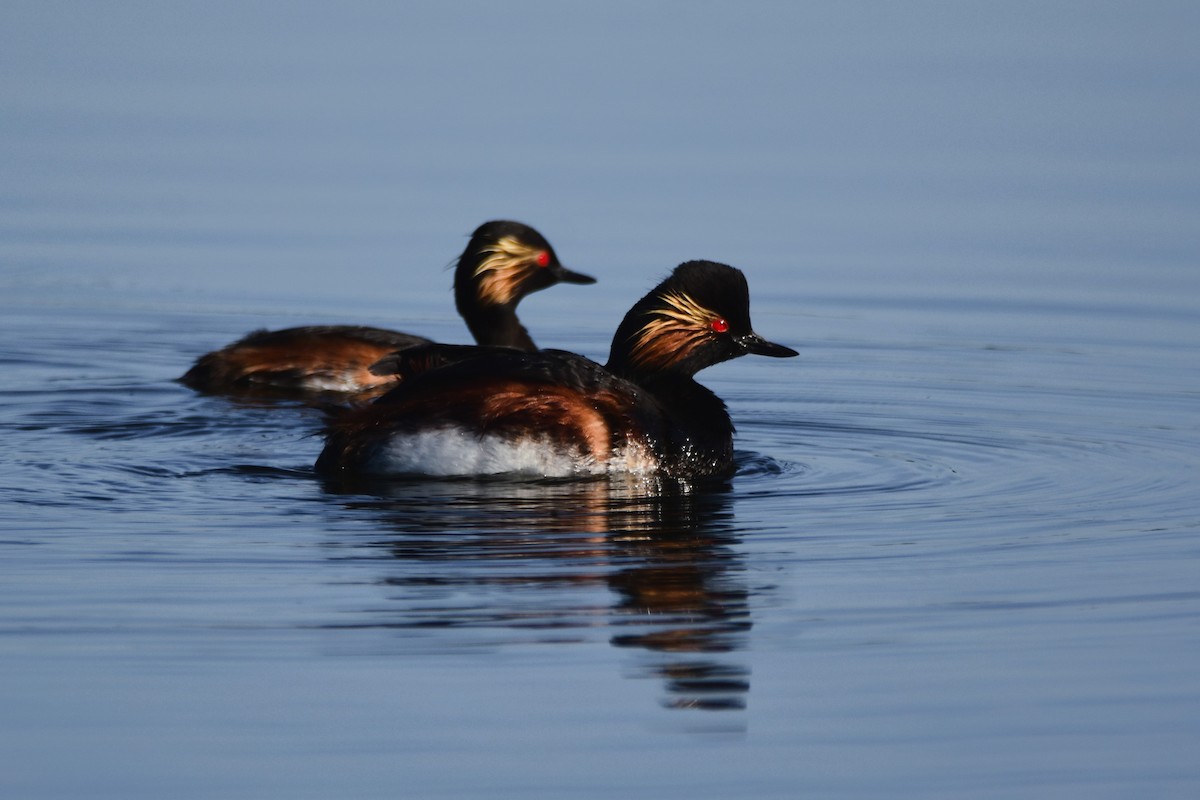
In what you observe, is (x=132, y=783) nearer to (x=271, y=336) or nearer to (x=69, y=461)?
(x=69, y=461)

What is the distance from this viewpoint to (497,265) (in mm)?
14156

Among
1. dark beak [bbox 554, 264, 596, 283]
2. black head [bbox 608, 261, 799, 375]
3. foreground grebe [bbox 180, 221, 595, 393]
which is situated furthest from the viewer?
dark beak [bbox 554, 264, 596, 283]

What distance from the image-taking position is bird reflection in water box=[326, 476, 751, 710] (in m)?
7.56

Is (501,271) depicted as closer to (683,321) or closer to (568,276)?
(568,276)

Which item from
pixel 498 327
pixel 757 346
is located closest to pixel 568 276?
pixel 498 327

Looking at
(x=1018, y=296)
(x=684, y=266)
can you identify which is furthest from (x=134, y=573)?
(x=1018, y=296)

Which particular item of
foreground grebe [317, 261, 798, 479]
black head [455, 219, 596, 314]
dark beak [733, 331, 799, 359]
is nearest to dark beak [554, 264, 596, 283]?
black head [455, 219, 596, 314]

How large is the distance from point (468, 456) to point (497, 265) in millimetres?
4207

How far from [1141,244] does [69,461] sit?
953 centimetres

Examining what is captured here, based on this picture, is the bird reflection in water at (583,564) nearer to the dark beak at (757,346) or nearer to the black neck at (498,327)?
the dark beak at (757,346)

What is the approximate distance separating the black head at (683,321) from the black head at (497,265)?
10.4 ft

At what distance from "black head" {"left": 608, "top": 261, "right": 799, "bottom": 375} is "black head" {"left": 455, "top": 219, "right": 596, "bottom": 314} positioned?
3.18 m

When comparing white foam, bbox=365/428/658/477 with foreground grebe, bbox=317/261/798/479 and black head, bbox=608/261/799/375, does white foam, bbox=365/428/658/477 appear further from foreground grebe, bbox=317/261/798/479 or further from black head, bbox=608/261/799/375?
black head, bbox=608/261/799/375

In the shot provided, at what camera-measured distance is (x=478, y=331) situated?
14.3 meters
